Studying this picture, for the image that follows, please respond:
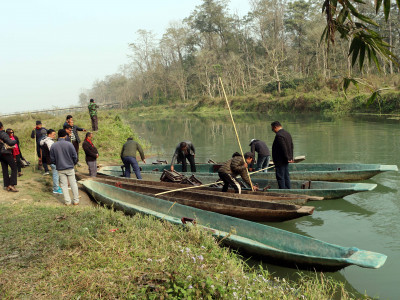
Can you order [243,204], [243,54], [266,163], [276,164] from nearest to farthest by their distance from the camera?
[243,204]
[276,164]
[266,163]
[243,54]

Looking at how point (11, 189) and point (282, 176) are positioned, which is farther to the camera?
point (11, 189)

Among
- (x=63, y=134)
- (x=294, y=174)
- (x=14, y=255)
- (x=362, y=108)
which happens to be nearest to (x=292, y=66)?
(x=362, y=108)

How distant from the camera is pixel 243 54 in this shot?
50625 mm

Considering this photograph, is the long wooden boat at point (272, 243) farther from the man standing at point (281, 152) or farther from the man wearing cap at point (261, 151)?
the man wearing cap at point (261, 151)

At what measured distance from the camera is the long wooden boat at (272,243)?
396cm

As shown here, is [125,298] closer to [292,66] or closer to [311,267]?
[311,267]

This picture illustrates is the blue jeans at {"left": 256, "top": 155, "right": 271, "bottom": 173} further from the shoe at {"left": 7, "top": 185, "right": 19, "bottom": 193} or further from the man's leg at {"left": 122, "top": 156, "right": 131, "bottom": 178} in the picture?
the shoe at {"left": 7, "top": 185, "right": 19, "bottom": 193}

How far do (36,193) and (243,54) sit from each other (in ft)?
152

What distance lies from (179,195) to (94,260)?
3.40 m

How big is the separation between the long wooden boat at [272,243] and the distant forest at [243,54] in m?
25.1

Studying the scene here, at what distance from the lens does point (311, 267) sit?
4324 mm

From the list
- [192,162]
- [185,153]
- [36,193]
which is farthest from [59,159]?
[192,162]

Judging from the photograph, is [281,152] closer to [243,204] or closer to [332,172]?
[243,204]

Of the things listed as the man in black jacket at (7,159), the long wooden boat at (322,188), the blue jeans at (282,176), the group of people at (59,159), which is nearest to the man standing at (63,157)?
the group of people at (59,159)
